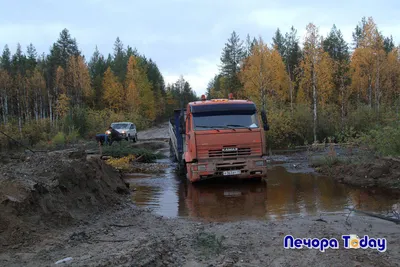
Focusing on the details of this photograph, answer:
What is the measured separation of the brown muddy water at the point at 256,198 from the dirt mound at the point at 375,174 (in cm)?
56

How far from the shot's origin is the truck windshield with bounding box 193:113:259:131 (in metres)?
12.4

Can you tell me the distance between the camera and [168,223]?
7.60 meters

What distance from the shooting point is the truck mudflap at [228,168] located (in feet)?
39.0

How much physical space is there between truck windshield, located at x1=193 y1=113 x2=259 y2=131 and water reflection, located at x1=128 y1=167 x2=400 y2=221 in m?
1.99

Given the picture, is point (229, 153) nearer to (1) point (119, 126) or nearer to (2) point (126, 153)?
(2) point (126, 153)

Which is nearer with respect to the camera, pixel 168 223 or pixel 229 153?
pixel 168 223

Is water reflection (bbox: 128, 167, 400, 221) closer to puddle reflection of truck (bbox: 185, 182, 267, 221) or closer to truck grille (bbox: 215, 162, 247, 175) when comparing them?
puddle reflection of truck (bbox: 185, 182, 267, 221)

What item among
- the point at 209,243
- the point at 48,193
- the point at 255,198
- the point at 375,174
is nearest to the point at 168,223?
the point at 209,243

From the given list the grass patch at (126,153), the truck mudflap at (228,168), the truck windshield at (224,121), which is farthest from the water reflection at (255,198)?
the grass patch at (126,153)

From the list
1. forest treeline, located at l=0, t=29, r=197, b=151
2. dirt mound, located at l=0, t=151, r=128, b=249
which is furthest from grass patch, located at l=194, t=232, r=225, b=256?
forest treeline, located at l=0, t=29, r=197, b=151

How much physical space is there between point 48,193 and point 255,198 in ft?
18.6

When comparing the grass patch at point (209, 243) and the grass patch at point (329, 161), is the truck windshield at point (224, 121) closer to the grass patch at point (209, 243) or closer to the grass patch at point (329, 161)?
the grass patch at point (329, 161)

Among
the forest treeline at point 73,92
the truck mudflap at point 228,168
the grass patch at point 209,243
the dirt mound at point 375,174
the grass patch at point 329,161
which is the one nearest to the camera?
the grass patch at point 209,243

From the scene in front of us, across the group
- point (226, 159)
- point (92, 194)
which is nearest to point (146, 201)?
point (92, 194)
